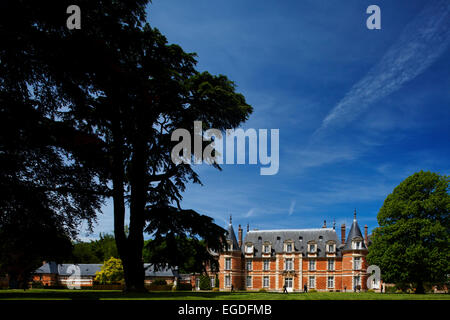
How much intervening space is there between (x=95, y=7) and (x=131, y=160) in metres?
6.28

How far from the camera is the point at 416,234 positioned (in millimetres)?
29469

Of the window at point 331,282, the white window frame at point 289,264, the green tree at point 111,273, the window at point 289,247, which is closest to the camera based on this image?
the green tree at point 111,273

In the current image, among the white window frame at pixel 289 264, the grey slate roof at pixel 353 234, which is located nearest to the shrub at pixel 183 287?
the white window frame at pixel 289 264

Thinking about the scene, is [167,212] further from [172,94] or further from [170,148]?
[172,94]

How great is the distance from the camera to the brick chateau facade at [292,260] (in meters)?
50.1

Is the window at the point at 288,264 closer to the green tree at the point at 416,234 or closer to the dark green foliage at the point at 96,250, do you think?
the green tree at the point at 416,234

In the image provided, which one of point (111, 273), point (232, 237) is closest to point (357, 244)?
point (232, 237)

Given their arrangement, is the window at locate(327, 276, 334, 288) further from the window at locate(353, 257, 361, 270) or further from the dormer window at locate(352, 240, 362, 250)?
the dormer window at locate(352, 240, 362, 250)

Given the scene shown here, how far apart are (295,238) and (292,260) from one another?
11.8ft

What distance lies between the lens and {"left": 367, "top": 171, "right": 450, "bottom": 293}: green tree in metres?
27.7

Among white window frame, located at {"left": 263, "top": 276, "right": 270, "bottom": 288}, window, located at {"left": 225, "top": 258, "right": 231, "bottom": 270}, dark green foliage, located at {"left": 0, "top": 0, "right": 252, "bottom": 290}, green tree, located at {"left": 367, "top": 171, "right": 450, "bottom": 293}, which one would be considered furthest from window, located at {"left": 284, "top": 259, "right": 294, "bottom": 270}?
dark green foliage, located at {"left": 0, "top": 0, "right": 252, "bottom": 290}

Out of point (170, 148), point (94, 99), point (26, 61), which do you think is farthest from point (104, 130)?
point (26, 61)

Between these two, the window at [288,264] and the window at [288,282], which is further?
the window at [288,264]
